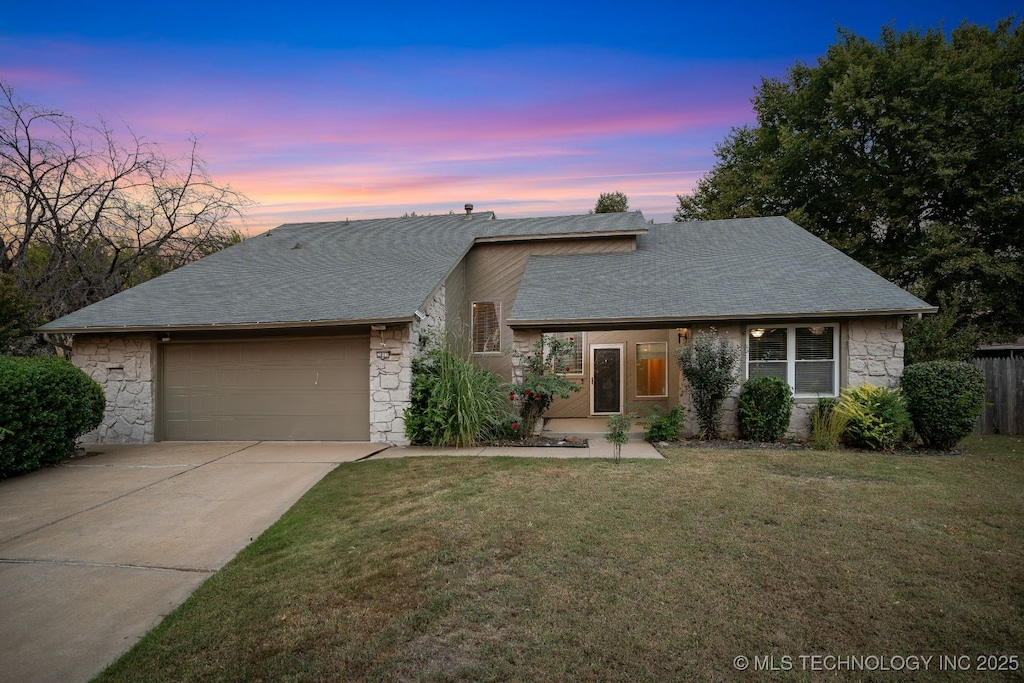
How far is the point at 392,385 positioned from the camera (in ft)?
32.2

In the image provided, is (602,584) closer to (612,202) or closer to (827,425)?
(827,425)

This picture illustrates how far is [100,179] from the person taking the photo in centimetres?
1616

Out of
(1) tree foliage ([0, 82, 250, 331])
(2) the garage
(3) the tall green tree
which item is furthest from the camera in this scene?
(3) the tall green tree

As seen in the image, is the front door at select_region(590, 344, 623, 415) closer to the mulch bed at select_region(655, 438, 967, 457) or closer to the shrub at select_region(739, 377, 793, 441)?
the mulch bed at select_region(655, 438, 967, 457)

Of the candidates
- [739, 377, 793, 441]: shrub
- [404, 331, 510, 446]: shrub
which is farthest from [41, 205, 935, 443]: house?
[739, 377, 793, 441]: shrub

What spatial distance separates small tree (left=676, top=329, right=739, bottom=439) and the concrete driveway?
18.5ft

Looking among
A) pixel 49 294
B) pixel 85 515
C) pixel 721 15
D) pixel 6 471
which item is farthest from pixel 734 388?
pixel 49 294

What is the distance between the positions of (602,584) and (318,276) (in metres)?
9.96

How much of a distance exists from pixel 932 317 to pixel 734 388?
6683mm

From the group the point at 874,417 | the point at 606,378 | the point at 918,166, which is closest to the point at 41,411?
the point at 606,378

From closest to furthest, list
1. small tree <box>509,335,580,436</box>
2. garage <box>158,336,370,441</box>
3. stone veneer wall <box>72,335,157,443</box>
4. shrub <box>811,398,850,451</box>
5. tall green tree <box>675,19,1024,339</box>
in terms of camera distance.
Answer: shrub <box>811,398,850,451</box>, small tree <box>509,335,580,436</box>, garage <box>158,336,370,441</box>, stone veneer wall <box>72,335,157,443</box>, tall green tree <box>675,19,1024,339</box>

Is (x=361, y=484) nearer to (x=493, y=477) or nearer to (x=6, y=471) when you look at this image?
(x=493, y=477)

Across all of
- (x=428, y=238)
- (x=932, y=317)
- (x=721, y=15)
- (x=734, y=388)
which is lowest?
(x=734, y=388)

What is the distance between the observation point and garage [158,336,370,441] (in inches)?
402
